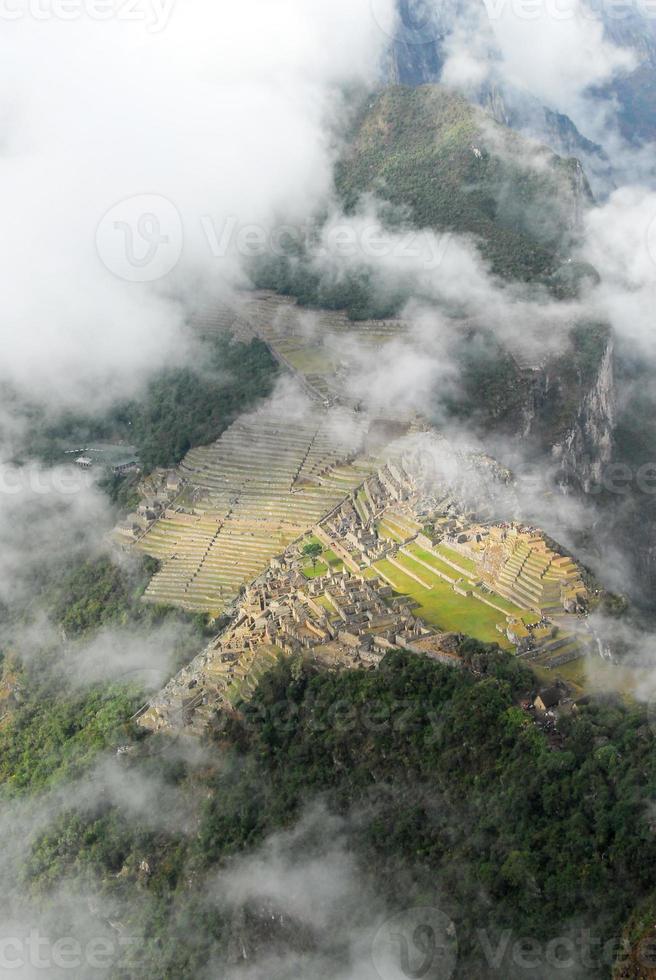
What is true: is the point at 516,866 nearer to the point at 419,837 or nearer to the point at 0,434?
the point at 419,837

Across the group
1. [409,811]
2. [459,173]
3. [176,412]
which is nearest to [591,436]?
[176,412]

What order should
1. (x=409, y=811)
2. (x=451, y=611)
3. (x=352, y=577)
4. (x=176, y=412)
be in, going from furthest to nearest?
1. (x=176, y=412)
2. (x=352, y=577)
3. (x=451, y=611)
4. (x=409, y=811)

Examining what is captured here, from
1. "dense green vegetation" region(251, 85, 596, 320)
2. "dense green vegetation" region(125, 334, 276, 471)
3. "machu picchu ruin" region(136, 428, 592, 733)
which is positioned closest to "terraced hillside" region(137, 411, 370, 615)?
"machu picchu ruin" region(136, 428, 592, 733)

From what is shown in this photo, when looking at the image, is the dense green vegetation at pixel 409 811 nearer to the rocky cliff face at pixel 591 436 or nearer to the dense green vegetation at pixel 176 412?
the dense green vegetation at pixel 176 412

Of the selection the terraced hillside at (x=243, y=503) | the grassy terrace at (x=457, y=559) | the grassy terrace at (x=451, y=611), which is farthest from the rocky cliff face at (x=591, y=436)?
the grassy terrace at (x=451, y=611)

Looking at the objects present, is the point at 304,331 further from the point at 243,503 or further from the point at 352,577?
the point at 352,577

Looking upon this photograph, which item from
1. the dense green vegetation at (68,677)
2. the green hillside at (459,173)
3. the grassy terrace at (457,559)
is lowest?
the dense green vegetation at (68,677)

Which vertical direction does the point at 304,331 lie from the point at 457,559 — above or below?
below
